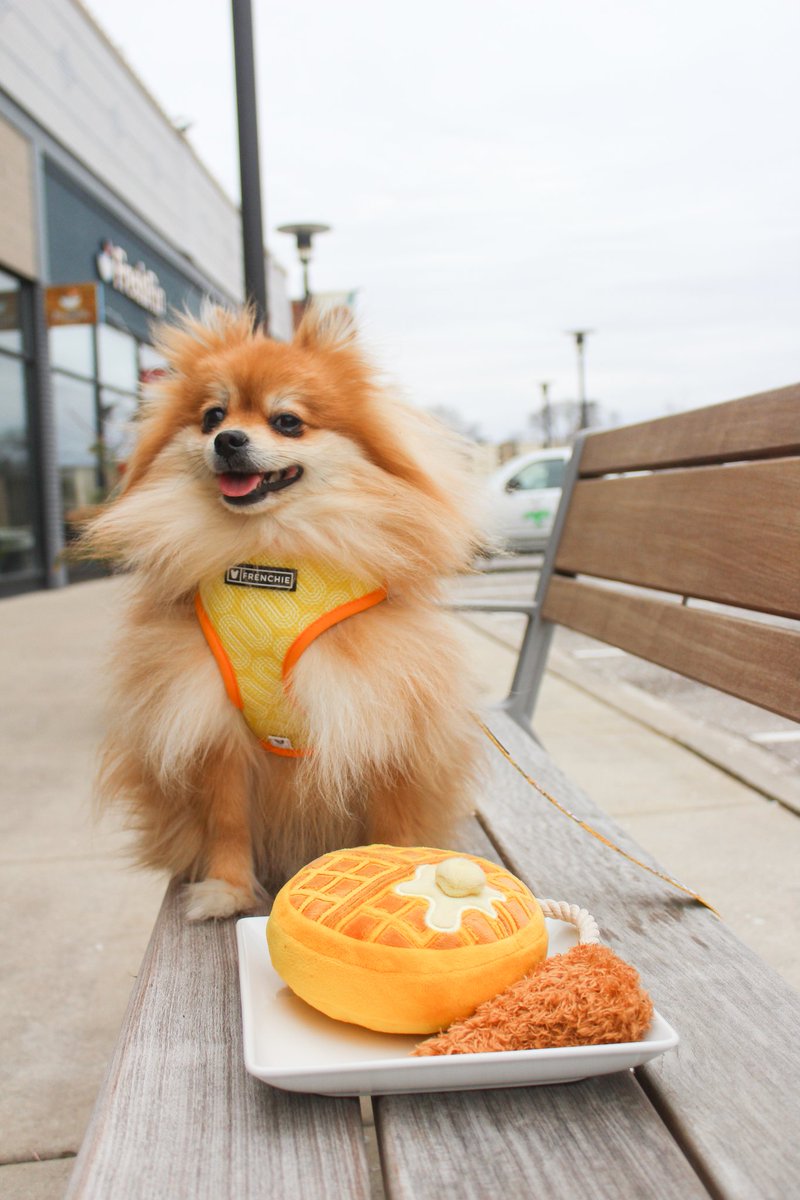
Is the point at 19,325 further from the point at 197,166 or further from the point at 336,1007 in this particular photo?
the point at 336,1007

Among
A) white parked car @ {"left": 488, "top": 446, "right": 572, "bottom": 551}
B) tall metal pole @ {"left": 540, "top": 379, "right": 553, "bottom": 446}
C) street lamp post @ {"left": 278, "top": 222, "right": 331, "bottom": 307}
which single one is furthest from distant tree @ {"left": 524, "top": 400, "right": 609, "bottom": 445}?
street lamp post @ {"left": 278, "top": 222, "right": 331, "bottom": 307}

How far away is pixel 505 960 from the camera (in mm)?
956

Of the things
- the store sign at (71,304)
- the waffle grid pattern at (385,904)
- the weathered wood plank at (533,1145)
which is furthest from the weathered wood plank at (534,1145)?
the store sign at (71,304)

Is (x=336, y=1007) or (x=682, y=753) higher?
(x=336, y=1007)

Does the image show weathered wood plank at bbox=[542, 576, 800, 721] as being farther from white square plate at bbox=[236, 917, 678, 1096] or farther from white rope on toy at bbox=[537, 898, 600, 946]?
white square plate at bbox=[236, 917, 678, 1096]

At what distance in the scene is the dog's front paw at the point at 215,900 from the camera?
4.49 ft

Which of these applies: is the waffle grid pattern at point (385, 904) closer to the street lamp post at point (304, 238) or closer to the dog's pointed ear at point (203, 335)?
the dog's pointed ear at point (203, 335)

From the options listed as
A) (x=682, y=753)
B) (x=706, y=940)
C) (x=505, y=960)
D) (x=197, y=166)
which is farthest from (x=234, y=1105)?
(x=197, y=166)

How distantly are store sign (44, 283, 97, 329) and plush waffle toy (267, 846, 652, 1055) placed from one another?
34.7ft

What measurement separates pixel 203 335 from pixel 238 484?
361mm

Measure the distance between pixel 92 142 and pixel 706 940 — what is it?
44.6 feet

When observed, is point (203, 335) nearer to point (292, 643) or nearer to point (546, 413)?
point (292, 643)

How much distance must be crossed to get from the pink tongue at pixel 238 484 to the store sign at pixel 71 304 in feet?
32.4

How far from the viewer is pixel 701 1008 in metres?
1.04
